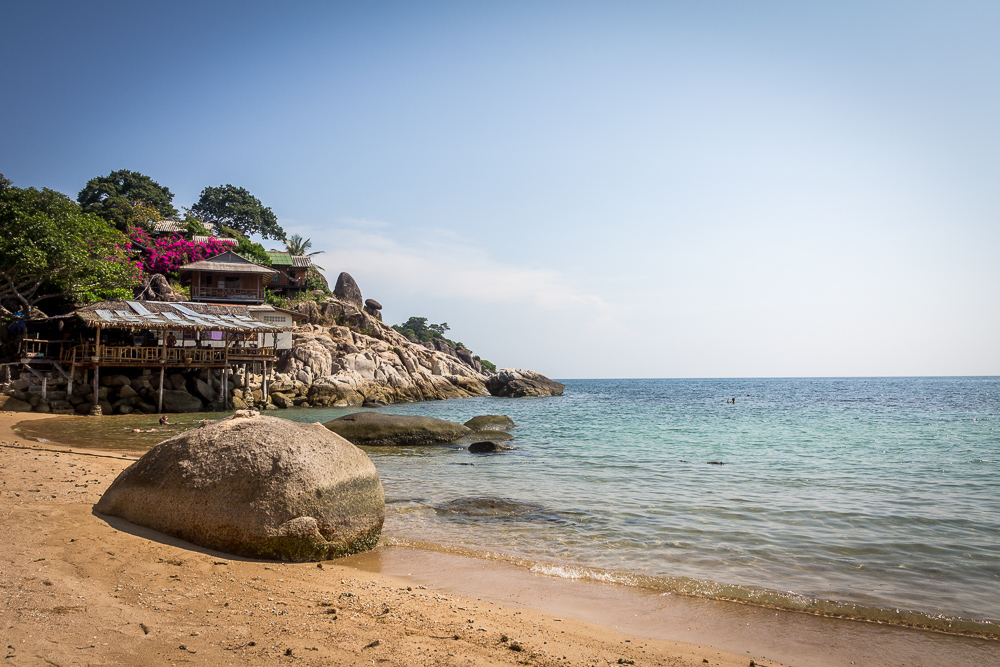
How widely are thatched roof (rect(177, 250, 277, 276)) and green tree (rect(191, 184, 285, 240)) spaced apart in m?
28.0

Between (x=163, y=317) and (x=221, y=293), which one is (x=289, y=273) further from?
(x=163, y=317)

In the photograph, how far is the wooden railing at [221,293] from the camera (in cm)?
4511

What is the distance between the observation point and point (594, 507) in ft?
33.9

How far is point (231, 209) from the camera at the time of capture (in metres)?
71.2

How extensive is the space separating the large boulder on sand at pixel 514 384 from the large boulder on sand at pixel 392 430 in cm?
4221

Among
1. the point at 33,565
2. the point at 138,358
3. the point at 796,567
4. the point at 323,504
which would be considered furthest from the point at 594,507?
the point at 138,358

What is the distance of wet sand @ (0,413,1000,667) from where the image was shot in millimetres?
3871

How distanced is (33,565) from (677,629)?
5.64 m

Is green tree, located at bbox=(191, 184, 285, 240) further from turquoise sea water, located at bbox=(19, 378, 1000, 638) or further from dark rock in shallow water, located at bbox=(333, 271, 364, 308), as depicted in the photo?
turquoise sea water, located at bbox=(19, 378, 1000, 638)

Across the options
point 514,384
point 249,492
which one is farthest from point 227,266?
point 249,492

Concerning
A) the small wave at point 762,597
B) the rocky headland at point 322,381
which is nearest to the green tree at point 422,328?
the rocky headland at point 322,381

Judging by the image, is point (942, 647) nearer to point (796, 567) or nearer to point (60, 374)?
point (796, 567)

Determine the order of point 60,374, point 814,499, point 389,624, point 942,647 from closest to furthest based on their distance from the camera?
1. point 389,624
2. point 942,647
3. point 814,499
4. point 60,374

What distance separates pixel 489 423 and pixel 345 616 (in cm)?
1959
